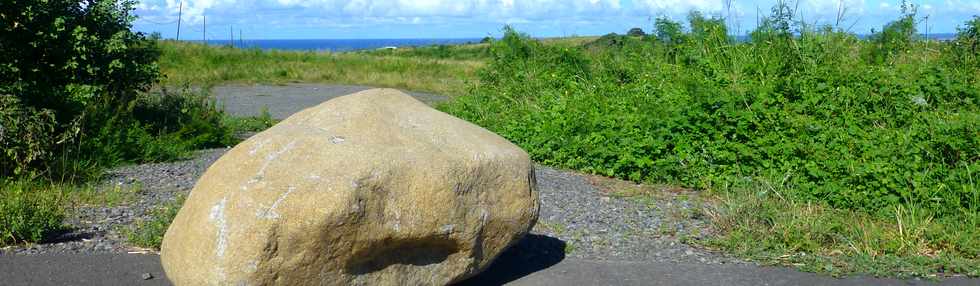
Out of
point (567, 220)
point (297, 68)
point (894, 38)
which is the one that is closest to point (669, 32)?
point (894, 38)

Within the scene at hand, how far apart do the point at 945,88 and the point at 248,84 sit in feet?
64.0

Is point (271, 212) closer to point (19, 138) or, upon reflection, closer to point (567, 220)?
point (567, 220)

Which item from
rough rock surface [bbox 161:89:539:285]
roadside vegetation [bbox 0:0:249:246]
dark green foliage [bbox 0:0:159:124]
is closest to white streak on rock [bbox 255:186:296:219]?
rough rock surface [bbox 161:89:539:285]

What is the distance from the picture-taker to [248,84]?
25.7 m

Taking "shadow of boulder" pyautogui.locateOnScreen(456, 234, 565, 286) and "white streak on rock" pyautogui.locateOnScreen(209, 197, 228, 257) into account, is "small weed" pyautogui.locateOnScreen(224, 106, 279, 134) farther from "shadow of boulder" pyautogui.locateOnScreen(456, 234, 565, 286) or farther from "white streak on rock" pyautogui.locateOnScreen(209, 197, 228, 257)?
"white streak on rock" pyautogui.locateOnScreen(209, 197, 228, 257)

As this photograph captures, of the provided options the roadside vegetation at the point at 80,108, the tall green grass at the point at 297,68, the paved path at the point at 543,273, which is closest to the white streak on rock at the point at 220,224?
the paved path at the point at 543,273

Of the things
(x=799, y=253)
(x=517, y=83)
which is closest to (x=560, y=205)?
(x=799, y=253)

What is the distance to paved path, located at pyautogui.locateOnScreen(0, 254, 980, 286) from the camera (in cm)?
572

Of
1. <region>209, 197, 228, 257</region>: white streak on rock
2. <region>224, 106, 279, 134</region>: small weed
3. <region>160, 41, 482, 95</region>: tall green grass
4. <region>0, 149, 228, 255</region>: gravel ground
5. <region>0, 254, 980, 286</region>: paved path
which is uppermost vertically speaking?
<region>160, 41, 482, 95</region>: tall green grass

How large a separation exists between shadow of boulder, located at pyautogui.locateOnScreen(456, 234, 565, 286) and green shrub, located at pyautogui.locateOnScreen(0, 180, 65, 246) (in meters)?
3.05

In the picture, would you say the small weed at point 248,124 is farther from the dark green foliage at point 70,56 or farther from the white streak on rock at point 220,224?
the white streak on rock at point 220,224

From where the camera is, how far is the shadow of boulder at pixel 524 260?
5938 mm

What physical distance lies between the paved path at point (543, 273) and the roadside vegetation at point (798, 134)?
0.32m

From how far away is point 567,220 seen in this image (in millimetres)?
7547
